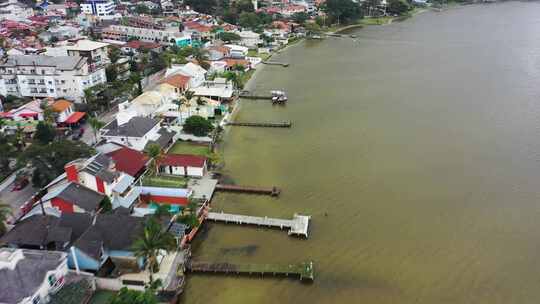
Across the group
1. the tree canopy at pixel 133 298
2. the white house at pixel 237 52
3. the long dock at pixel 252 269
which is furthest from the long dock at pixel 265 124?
the white house at pixel 237 52

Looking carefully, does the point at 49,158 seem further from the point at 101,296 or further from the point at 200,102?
the point at 200,102

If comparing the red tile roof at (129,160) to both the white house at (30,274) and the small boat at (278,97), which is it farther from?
the small boat at (278,97)

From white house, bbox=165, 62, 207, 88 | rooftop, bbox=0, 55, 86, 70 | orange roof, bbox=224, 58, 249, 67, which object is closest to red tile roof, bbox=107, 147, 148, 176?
rooftop, bbox=0, 55, 86, 70

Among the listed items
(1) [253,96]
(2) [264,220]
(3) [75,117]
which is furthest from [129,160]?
(1) [253,96]

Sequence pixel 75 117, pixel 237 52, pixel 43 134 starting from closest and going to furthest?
pixel 43 134 < pixel 75 117 < pixel 237 52

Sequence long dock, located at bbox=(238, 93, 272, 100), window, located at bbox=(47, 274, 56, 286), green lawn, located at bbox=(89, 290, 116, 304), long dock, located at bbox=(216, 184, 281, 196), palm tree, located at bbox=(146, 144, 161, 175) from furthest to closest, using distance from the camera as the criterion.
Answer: long dock, located at bbox=(238, 93, 272, 100) < palm tree, located at bbox=(146, 144, 161, 175) < long dock, located at bbox=(216, 184, 281, 196) < green lawn, located at bbox=(89, 290, 116, 304) < window, located at bbox=(47, 274, 56, 286)

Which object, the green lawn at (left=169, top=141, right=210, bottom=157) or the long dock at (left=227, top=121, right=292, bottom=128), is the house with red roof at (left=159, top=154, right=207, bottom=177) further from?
the long dock at (left=227, top=121, right=292, bottom=128)
